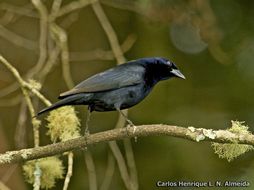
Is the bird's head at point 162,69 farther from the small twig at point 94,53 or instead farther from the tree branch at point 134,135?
the small twig at point 94,53

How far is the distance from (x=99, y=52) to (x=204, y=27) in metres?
1.16

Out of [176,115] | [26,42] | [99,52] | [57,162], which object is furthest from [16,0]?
[57,162]

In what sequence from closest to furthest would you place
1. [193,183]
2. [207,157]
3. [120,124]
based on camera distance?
[120,124], [193,183], [207,157]

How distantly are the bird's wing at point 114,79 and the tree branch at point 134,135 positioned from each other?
0.46 metres

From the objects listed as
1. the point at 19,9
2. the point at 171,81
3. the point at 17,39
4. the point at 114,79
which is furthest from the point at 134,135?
the point at 171,81

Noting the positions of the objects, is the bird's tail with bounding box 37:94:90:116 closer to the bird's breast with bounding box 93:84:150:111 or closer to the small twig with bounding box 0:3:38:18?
the bird's breast with bounding box 93:84:150:111

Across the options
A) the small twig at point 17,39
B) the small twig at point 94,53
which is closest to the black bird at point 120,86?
the small twig at point 94,53

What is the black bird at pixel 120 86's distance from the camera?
12.3ft

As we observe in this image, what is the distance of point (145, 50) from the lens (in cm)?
650

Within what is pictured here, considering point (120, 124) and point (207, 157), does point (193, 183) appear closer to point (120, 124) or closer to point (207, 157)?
point (207, 157)

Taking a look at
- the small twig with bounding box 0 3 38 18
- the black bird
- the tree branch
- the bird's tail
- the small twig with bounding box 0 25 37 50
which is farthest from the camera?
the small twig with bounding box 0 25 37 50

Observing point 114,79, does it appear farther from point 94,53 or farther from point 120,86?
point 94,53

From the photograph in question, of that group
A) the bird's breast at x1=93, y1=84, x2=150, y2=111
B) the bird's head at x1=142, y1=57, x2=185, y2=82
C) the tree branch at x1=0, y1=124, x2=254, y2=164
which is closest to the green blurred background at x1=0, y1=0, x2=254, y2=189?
the bird's head at x1=142, y1=57, x2=185, y2=82

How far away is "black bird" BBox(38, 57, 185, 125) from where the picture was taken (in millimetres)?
3748
